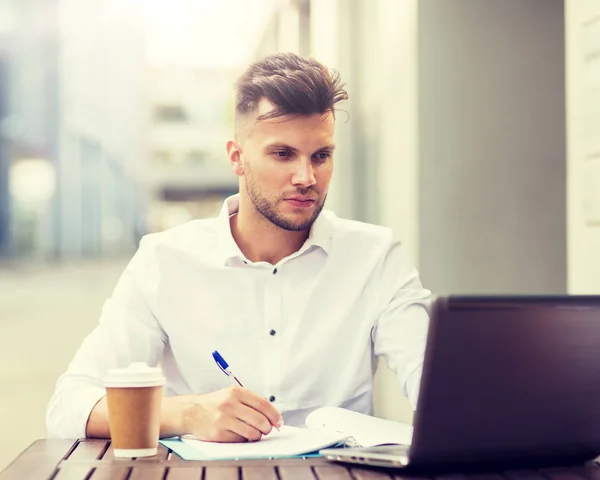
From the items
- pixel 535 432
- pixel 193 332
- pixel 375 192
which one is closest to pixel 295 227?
pixel 193 332

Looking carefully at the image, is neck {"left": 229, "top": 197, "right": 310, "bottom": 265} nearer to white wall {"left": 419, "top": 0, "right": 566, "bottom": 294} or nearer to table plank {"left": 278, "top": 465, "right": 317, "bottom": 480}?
table plank {"left": 278, "top": 465, "right": 317, "bottom": 480}

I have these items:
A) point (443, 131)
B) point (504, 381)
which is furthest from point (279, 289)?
point (443, 131)

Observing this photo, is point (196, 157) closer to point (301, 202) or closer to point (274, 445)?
point (301, 202)

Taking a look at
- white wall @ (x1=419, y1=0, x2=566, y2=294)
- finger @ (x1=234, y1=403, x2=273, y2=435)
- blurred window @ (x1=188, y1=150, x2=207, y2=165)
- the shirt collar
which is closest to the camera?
finger @ (x1=234, y1=403, x2=273, y2=435)

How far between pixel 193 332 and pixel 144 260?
20 cm

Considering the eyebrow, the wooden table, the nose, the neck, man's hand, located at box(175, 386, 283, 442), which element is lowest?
the wooden table

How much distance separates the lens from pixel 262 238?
1.97 meters

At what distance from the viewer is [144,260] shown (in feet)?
6.35

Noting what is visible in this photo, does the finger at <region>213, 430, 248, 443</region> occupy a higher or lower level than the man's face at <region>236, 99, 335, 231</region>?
lower

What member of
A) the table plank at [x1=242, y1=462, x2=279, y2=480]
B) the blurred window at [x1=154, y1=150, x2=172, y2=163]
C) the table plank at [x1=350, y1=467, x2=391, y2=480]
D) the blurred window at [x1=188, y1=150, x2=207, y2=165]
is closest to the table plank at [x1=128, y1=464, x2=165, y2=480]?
the table plank at [x1=242, y1=462, x2=279, y2=480]

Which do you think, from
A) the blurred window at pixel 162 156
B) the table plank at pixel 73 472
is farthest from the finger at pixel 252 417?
the blurred window at pixel 162 156

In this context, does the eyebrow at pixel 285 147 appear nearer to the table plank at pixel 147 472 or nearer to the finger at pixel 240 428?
the finger at pixel 240 428

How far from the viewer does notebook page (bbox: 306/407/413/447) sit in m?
1.32

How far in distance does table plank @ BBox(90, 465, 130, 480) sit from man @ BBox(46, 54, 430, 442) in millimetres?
560
